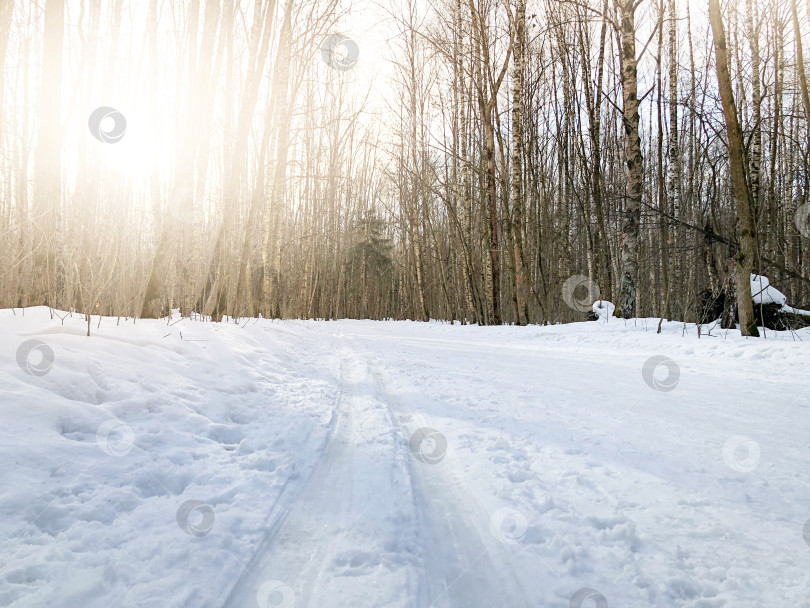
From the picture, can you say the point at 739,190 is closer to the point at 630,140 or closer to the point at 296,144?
the point at 630,140

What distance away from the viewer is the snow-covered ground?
1109 millimetres

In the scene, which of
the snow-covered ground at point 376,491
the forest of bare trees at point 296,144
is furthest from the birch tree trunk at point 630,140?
the snow-covered ground at point 376,491

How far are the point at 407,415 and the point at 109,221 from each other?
6.28 m

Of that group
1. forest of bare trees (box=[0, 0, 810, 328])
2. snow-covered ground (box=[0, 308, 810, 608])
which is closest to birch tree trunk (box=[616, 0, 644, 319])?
forest of bare trees (box=[0, 0, 810, 328])

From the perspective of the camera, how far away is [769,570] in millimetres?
1140

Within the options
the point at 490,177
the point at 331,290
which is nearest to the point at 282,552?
the point at 490,177

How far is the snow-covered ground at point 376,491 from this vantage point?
3.64ft

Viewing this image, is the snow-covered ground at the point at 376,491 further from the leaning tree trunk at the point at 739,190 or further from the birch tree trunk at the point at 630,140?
the birch tree trunk at the point at 630,140

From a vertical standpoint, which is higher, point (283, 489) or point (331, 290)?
point (331, 290)

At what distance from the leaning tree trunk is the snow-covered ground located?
309cm

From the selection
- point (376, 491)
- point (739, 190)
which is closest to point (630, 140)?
point (739, 190)

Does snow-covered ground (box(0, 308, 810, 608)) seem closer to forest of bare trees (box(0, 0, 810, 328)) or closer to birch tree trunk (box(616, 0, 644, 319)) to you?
forest of bare trees (box(0, 0, 810, 328))

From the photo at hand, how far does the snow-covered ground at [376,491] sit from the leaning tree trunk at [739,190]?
3.09m

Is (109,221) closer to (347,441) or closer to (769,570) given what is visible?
(347,441)
